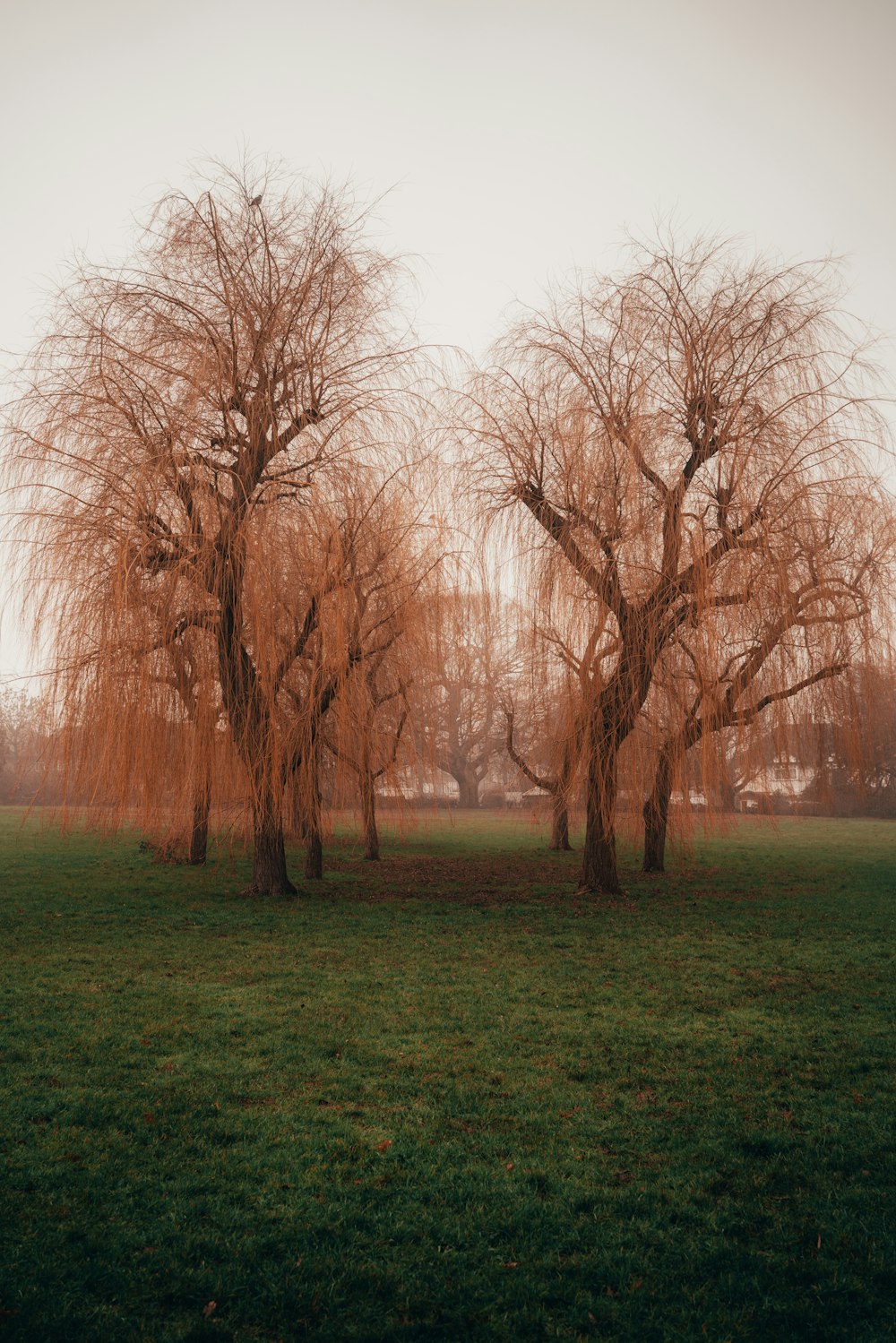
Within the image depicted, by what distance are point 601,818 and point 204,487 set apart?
650cm

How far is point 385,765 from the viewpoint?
32.2ft

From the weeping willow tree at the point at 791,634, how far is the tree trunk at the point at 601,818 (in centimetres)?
89

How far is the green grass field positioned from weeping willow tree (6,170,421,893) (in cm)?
221

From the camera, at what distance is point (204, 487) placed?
27.7 feet

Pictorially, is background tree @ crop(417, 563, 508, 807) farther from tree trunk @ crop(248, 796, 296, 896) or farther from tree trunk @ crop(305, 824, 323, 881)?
tree trunk @ crop(305, 824, 323, 881)

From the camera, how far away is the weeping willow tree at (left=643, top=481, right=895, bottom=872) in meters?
8.86

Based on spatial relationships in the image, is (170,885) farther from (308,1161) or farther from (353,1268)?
(353,1268)

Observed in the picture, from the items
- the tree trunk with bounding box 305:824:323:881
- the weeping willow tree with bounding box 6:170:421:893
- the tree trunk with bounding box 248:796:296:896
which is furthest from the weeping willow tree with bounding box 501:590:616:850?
the tree trunk with bounding box 305:824:323:881

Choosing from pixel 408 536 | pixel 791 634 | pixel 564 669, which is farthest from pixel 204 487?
pixel 791 634

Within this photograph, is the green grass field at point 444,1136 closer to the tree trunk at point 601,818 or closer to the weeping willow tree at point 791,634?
→ the tree trunk at point 601,818

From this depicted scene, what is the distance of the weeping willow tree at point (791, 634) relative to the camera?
8.86 metres

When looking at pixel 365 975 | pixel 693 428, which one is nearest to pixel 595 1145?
pixel 365 975

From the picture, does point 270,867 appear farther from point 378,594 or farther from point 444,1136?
point 444,1136

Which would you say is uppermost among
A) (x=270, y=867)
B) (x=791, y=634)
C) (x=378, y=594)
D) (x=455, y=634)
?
(x=378, y=594)
